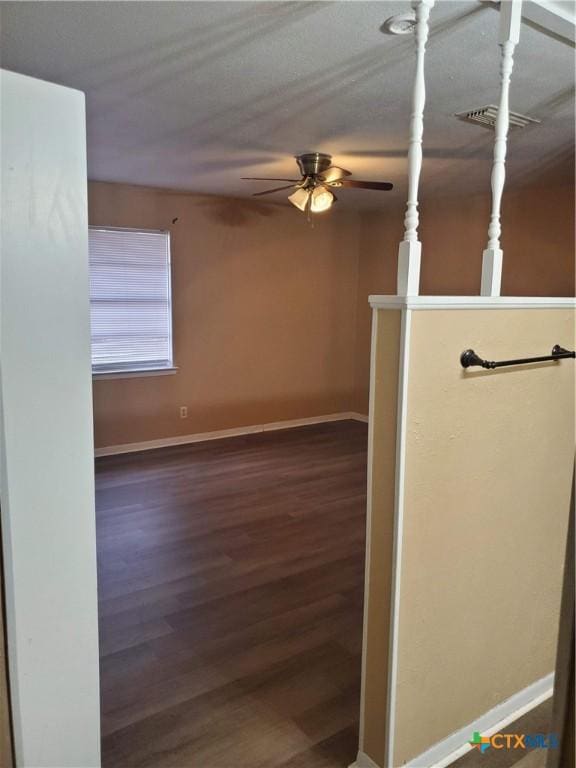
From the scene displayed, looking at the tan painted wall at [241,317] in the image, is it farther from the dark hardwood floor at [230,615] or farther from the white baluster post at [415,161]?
the white baluster post at [415,161]

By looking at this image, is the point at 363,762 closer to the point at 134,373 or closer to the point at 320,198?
the point at 320,198

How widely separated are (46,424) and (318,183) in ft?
9.96

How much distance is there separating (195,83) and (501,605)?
2453 mm

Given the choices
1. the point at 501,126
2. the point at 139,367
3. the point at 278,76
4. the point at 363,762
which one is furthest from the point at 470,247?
the point at 363,762

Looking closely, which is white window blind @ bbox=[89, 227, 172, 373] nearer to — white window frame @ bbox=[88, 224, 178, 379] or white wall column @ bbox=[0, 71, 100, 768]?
white window frame @ bbox=[88, 224, 178, 379]

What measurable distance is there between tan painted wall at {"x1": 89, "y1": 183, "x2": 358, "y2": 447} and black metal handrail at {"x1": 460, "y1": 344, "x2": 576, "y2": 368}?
395cm

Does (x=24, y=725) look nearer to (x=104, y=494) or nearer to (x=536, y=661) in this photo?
(x=536, y=661)

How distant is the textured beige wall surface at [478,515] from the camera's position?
1.67 m

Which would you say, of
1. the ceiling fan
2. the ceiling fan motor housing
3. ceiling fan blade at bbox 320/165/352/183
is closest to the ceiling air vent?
the ceiling fan

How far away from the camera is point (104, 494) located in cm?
416

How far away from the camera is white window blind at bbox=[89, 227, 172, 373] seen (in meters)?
4.92

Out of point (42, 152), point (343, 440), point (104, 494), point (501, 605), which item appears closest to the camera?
point (42, 152)

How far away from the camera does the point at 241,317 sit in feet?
18.9

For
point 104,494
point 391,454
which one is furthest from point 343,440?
point 391,454
